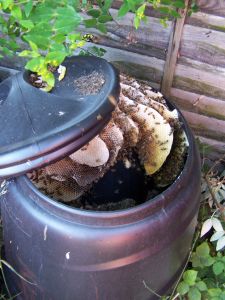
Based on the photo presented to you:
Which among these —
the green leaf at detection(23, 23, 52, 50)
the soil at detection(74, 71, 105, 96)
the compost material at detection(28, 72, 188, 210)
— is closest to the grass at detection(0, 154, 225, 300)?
the compost material at detection(28, 72, 188, 210)

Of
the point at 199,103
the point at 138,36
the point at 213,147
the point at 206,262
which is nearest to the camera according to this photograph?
the point at 206,262

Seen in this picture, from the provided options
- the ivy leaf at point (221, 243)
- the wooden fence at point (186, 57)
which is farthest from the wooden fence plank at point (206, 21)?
the ivy leaf at point (221, 243)

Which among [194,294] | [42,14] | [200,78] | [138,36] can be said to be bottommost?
[194,294]

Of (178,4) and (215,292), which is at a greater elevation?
(178,4)

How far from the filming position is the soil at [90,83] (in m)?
1.06

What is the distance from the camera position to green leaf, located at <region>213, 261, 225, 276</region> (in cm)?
147

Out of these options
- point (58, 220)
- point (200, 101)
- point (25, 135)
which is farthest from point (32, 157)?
point (200, 101)

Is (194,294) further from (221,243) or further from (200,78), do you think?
(200,78)

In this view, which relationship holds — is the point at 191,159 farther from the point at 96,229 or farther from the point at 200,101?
the point at 200,101

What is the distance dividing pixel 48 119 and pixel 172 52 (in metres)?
0.76

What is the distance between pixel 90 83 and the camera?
1.09m

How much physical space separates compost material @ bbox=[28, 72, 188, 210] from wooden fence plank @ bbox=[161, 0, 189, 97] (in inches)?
10.7

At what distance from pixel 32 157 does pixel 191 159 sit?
1.48 ft

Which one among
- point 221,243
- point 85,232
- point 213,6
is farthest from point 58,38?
point 221,243
